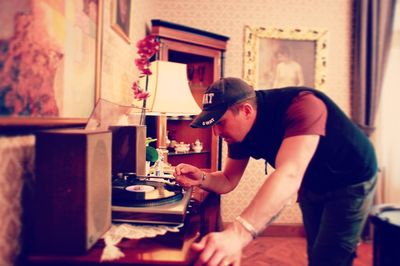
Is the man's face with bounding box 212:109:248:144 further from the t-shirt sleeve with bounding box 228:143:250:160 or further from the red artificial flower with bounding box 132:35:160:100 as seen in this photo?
the red artificial flower with bounding box 132:35:160:100

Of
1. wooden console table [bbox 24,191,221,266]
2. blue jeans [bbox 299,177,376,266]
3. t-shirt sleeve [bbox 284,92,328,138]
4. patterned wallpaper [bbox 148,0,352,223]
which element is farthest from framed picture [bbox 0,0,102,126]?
patterned wallpaper [bbox 148,0,352,223]

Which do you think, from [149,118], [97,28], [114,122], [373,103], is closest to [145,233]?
[114,122]

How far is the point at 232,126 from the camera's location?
1368mm

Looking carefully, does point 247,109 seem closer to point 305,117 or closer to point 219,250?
point 305,117

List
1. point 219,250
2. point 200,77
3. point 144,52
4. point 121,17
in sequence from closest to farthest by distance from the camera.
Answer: point 219,250
point 144,52
point 121,17
point 200,77

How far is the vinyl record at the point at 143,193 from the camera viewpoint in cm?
99

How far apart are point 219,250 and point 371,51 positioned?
3364 mm

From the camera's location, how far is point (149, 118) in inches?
110

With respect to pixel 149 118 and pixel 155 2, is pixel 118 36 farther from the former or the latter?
pixel 155 2

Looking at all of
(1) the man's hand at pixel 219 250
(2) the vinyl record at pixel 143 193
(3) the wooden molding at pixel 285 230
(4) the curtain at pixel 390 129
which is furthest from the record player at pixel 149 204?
(4) the curtain at pixel 390 129

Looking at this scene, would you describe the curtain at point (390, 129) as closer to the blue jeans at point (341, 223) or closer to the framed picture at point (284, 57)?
the framed picture at point (284, 57)

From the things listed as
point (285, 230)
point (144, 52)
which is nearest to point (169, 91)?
point (144, 52)

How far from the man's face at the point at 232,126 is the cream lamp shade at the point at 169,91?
0.42 meters

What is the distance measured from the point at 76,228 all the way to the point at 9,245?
19cm
